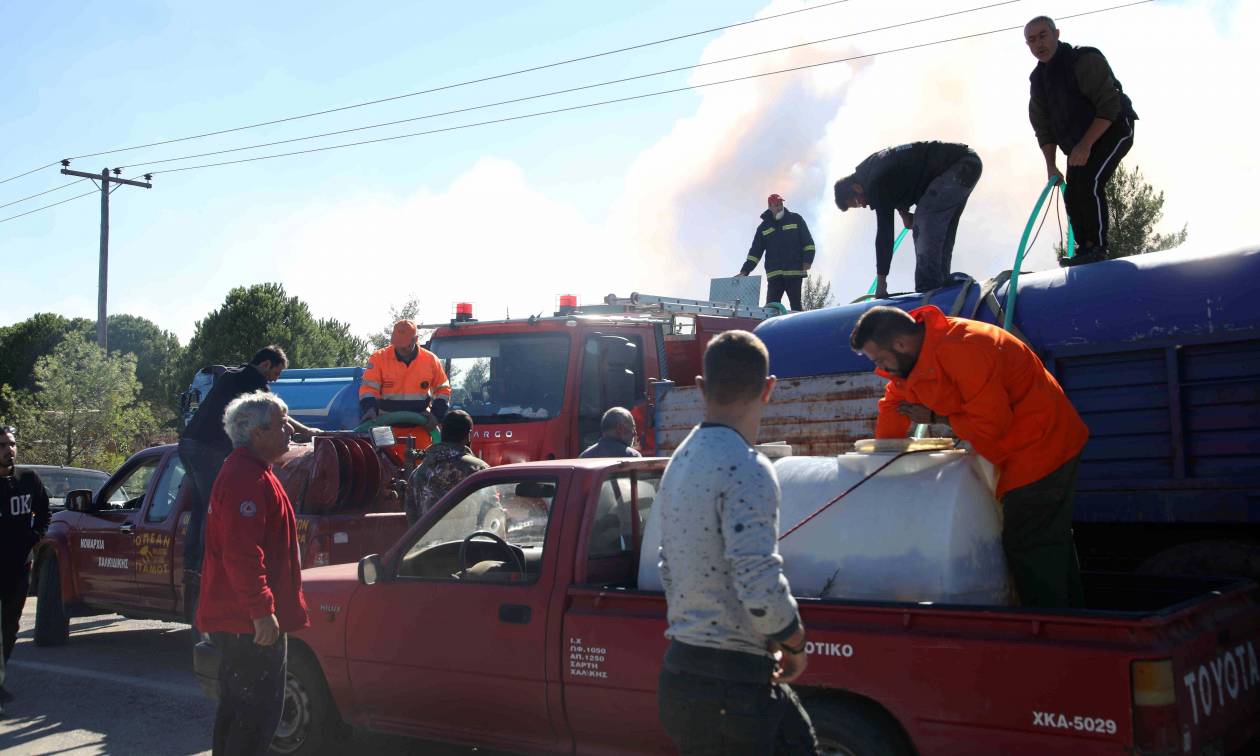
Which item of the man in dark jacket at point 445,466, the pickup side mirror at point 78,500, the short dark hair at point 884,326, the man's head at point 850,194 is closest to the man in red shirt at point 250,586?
the man in dark jacket at point 445,466

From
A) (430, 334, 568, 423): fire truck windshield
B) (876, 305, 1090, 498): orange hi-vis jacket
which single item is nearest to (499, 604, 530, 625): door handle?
(876, 305, 1090, 498): orange hi-vis jacket

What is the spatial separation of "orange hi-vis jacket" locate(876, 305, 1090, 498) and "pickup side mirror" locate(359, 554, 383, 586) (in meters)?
2.65

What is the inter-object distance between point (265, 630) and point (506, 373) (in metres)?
5.65

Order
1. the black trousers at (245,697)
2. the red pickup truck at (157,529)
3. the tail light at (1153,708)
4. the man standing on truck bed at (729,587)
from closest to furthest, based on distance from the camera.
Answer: the man standing on truck bed at (729,587), the tail light at (1153,708), the black trousers at (245,697), the red pickup truck at (157,529)

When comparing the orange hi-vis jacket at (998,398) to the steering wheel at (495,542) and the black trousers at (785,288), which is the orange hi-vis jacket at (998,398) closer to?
the steering wheel at (495,542)

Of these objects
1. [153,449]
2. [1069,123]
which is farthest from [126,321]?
[1069,123]

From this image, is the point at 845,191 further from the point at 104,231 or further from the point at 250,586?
the point at 104,231

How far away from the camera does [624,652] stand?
4.35 metres

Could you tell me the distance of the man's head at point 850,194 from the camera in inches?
320

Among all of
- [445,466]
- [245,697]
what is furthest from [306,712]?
[445,466]

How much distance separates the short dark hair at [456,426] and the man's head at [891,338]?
3.33 metres

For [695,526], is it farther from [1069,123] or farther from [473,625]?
[1069,123]

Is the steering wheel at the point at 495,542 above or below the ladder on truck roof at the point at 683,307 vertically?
below

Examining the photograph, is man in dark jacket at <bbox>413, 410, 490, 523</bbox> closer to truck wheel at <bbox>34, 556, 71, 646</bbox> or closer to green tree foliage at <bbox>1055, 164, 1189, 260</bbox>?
truck wheel at <bbox>34, 556, 71, 646</bbox>
